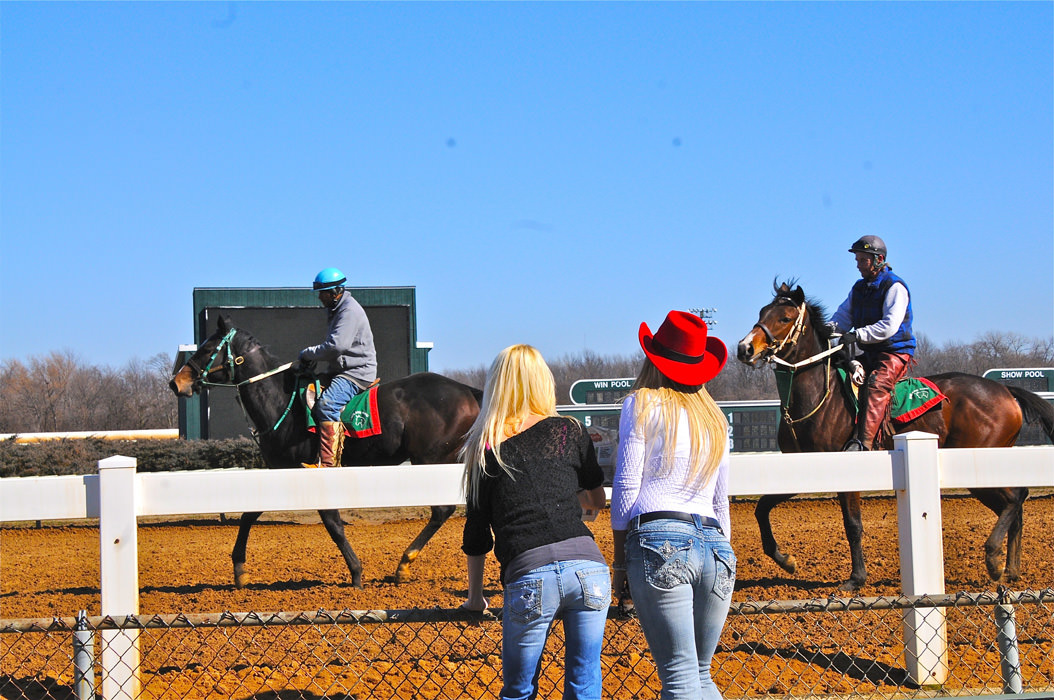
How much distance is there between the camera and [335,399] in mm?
8633

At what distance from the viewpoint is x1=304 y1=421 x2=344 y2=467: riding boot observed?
8477 mm

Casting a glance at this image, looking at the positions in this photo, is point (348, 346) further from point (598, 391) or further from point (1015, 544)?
point (598, 391)

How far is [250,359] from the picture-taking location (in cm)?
897

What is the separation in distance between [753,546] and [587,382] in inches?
499

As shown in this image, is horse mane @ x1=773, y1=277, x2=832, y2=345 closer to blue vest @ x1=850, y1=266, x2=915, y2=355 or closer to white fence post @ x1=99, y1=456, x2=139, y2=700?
blue vest @ x1=850, y1=266, x2=915, y2=355

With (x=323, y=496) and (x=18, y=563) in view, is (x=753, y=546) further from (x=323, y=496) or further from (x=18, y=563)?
(x=18, y=563)

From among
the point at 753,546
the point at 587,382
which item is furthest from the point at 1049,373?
the point at 753,546

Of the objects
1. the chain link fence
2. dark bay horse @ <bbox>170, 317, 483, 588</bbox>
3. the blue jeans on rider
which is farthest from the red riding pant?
the blue jeans on rider

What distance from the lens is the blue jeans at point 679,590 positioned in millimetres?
3264

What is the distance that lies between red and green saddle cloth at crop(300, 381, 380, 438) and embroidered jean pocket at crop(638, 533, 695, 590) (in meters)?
5.66

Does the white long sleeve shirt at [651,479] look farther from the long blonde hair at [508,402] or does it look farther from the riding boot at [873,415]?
Answer: the riding boot at [873,415]

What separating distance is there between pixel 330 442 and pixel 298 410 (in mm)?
543

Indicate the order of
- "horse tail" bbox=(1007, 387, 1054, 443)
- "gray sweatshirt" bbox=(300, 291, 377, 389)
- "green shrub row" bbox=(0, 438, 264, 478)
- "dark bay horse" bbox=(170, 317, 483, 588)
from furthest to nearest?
"green shrub row" bbox=(0, 438, 264, 478) < "horse tail" bbox=(1007, 387, 1054, 443) < "dark bay horse" bbox=(170, 317, 483, 588) < "gray sweatshirt" bbox=(300, 291, 377, 389)

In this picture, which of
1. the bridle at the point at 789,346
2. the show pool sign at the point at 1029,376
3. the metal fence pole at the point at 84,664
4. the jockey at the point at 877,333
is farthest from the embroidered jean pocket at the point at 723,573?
the show pool sign at the point at 1029,376
